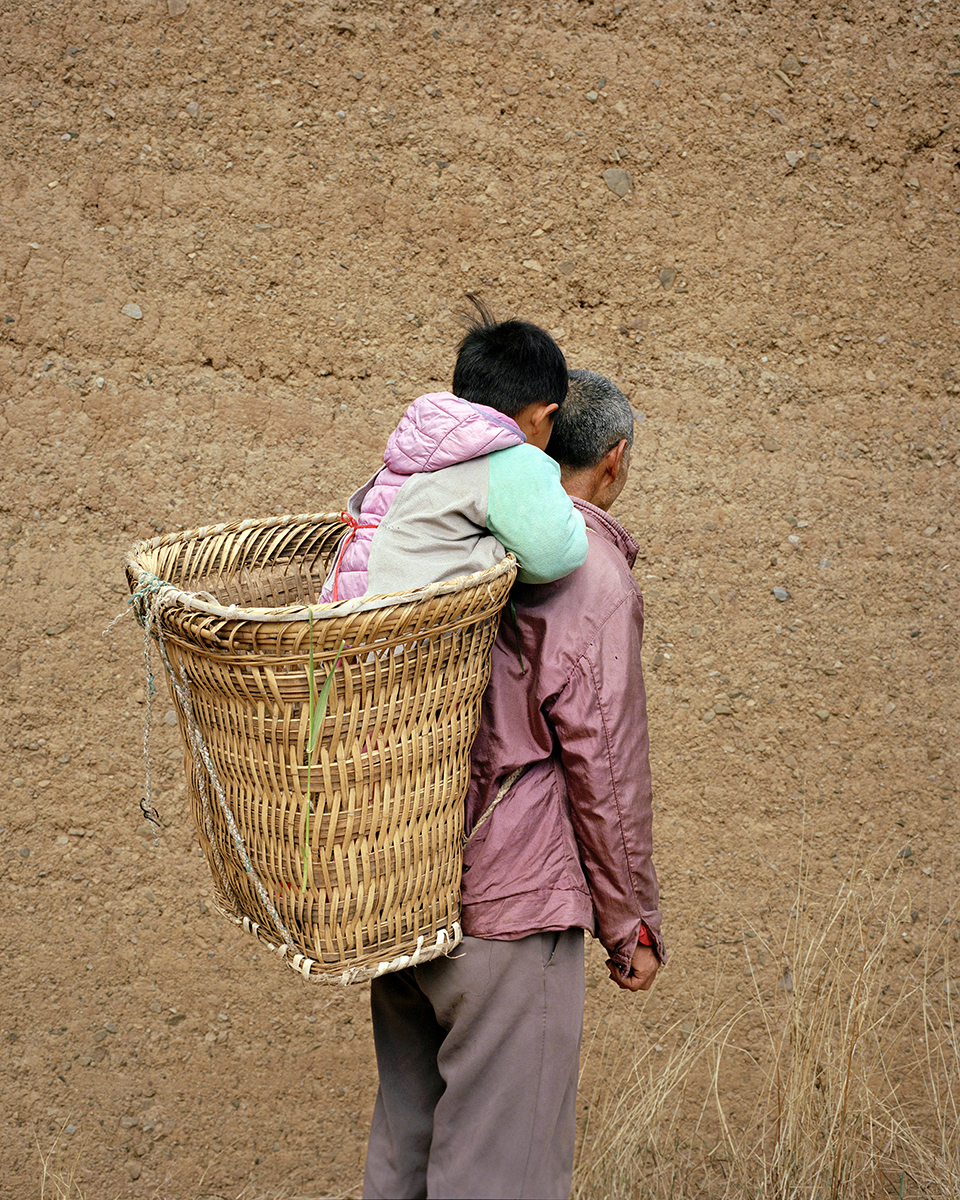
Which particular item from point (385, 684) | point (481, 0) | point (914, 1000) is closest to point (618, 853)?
point (385, 684)

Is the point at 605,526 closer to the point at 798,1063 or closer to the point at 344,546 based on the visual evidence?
the point at 344,546

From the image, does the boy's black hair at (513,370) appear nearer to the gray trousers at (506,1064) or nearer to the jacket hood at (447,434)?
the jacket hood at (447,434)

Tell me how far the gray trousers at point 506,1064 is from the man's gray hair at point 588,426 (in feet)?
2.68

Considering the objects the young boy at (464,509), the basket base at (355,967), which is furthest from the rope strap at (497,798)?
the young boy at (464,509)

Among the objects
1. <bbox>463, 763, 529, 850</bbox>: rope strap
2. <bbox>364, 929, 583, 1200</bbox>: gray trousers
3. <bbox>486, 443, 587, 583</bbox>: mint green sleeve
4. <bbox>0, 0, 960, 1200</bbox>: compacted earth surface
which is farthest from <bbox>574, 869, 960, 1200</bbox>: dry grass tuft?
<bbox>486, 443, 587, 583</bbox>: mint green sleeve

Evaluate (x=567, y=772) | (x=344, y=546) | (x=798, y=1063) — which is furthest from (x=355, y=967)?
(x=798, y=1063)

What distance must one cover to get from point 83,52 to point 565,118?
4.21ft

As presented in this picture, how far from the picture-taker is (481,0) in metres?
2.68

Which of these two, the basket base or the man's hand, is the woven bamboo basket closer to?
the basket base

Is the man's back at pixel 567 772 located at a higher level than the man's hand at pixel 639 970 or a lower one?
higher

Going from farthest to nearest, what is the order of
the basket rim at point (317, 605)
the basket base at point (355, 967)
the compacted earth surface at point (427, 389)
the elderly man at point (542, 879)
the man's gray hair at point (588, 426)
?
the compacted earth surface at point (427, 389) → the man's gray hair at point (588, 426) → the elderly man at point (542, 879) → the basket base at point (355, 967) → the basket rim at point (317, 605)

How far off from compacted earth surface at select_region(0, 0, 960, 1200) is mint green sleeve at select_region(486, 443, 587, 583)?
55.1 inches

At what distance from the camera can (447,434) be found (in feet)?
4.67

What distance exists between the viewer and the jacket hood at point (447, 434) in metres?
1.41
